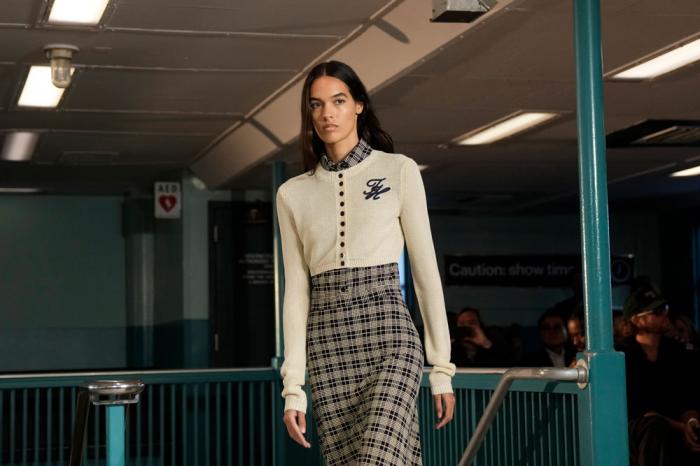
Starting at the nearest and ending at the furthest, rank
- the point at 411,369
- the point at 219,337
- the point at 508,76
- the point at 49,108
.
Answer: the point at 411,369 < the point at 508,76 < the point at 49,108 < the point at 219,337

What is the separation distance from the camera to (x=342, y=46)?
6.33 metres

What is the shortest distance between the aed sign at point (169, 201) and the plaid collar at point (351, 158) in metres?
7.86

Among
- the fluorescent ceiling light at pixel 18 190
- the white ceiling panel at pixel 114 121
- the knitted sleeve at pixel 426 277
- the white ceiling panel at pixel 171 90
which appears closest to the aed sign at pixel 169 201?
the fluorescent ceiling light at pixel 18 190

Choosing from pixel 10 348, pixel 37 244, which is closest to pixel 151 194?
pixel 37 244

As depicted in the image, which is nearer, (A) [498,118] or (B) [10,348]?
(A) [498,118]

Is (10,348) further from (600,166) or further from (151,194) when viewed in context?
(600,166)

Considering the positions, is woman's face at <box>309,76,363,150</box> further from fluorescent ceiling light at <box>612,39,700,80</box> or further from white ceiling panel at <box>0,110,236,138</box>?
white ceiling panel at <box>0,110,236,138</box>

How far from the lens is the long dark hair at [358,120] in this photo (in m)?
2.79

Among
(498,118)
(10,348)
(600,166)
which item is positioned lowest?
(10,348)

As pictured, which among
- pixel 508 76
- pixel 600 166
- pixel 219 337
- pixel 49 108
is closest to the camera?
pixel 600 166

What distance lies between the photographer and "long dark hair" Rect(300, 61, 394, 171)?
279cm

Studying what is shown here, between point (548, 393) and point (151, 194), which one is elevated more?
point (151, 194)

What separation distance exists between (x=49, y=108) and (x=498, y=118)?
2948mm

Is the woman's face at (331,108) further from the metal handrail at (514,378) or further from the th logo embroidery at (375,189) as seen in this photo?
the metal handrail at (514,378)
